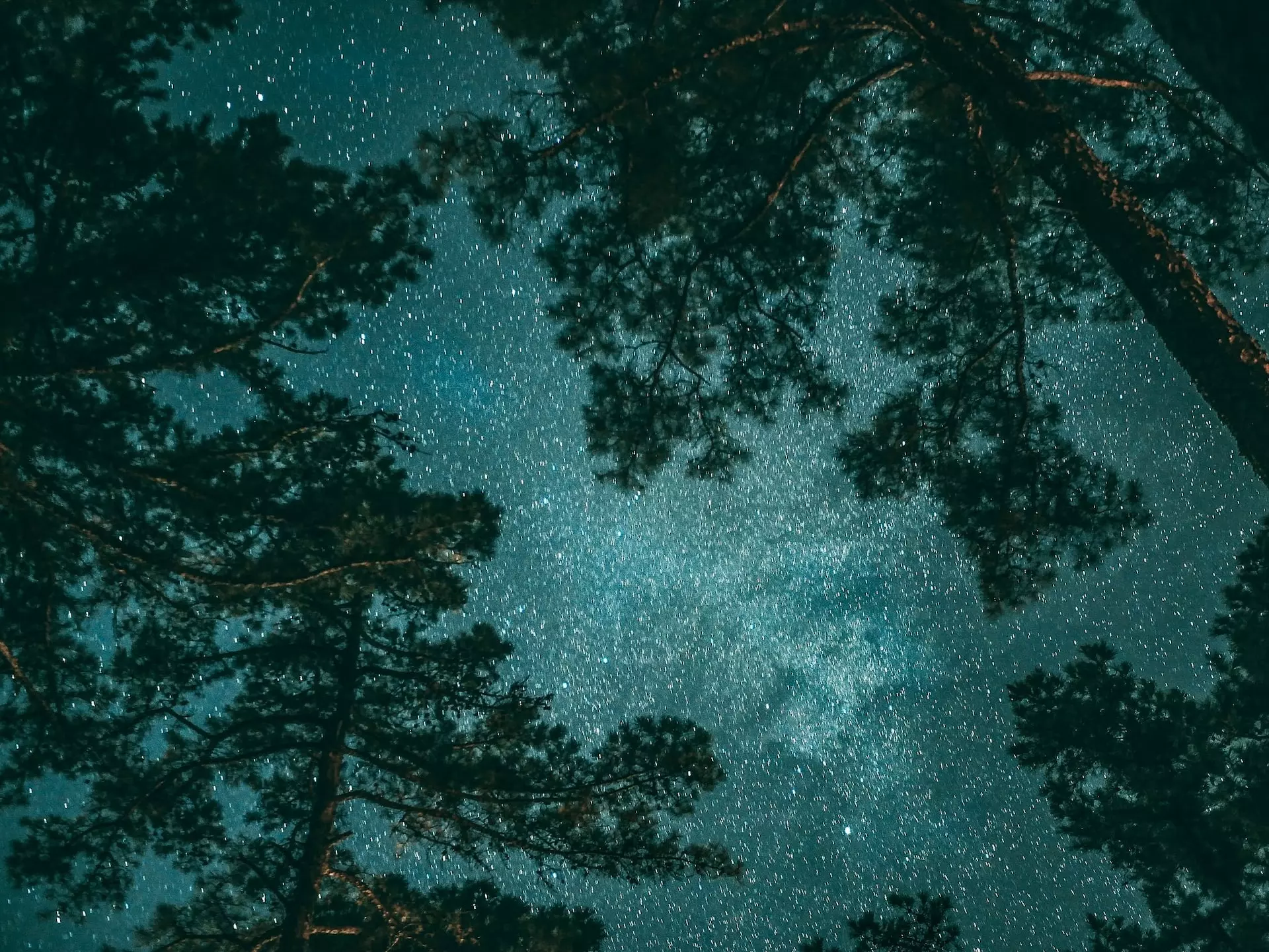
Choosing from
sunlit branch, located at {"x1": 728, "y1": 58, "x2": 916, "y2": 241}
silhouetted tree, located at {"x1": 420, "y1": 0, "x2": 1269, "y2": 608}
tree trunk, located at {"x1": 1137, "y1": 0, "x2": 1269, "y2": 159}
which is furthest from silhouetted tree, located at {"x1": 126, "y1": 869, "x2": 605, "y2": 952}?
tree trunk, located at {"x1": 1137, "y1": 0, "x2": 1269, "y2": 159}

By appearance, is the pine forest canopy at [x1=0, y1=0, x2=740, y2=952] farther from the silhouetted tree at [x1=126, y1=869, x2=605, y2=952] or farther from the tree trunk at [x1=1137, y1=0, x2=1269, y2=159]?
the tree trunk at [x1=1137, y1=0, x2=1269, y2=159]

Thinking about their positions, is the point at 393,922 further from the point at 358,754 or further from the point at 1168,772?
the point at 1168,772

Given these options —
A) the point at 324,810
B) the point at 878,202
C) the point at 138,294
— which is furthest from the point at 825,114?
the point at 324,810

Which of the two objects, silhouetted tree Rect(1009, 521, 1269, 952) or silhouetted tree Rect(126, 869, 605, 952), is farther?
silhouetted tree Rect(1009, 521, 1269, 952)

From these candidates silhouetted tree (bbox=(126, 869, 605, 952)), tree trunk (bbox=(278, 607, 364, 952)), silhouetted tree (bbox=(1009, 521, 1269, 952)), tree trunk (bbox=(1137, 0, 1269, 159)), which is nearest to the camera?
tree trunk (bbox=(1137, 0, 1269, 159))

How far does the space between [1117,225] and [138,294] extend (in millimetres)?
7394

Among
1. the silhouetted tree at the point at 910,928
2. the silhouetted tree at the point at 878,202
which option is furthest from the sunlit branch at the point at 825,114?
the silhouetted tree at the point at 910,928

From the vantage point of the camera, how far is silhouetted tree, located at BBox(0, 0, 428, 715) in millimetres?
6445

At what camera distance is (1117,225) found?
227 inches

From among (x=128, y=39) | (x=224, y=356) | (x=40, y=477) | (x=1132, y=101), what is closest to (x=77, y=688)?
(x=40, y=477)

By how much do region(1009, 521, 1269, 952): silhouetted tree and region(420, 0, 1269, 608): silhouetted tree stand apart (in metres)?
3.23

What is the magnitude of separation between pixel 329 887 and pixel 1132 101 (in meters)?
11.8

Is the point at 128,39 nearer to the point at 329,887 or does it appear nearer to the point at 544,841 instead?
the point at 544,841

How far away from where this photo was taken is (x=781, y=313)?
8.51 metres
